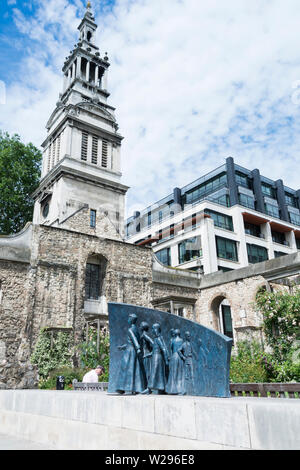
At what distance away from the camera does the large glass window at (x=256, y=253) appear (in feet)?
122

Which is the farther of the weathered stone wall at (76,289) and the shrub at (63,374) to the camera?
the weathered stone wall at (76,289)

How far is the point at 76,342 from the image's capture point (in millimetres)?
17562

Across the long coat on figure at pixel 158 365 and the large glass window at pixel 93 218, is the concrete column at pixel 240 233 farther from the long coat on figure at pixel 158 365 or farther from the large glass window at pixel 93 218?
the long coat on figure at pixel 158 365

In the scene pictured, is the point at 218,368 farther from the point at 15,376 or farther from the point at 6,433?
the point at 15,376

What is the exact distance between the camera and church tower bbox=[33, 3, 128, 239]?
24297 mm

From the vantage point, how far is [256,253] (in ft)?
124

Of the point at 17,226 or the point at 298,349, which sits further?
the point at 17,226

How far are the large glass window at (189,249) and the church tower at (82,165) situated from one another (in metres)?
10.3

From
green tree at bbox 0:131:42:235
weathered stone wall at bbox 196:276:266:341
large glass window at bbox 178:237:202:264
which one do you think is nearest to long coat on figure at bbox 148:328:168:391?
weathered stone wall at bbox 196:276:266:341

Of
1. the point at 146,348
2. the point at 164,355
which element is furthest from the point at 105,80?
the point at 164,355

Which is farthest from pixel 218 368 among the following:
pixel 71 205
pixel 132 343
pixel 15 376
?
pixel 71 205

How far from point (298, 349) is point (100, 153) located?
21.0 m

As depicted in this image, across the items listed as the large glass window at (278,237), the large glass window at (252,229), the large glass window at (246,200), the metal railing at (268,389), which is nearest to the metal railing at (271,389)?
the metal railing at (268,389)

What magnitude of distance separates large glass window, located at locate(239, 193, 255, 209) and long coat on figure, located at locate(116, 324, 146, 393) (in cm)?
3591
